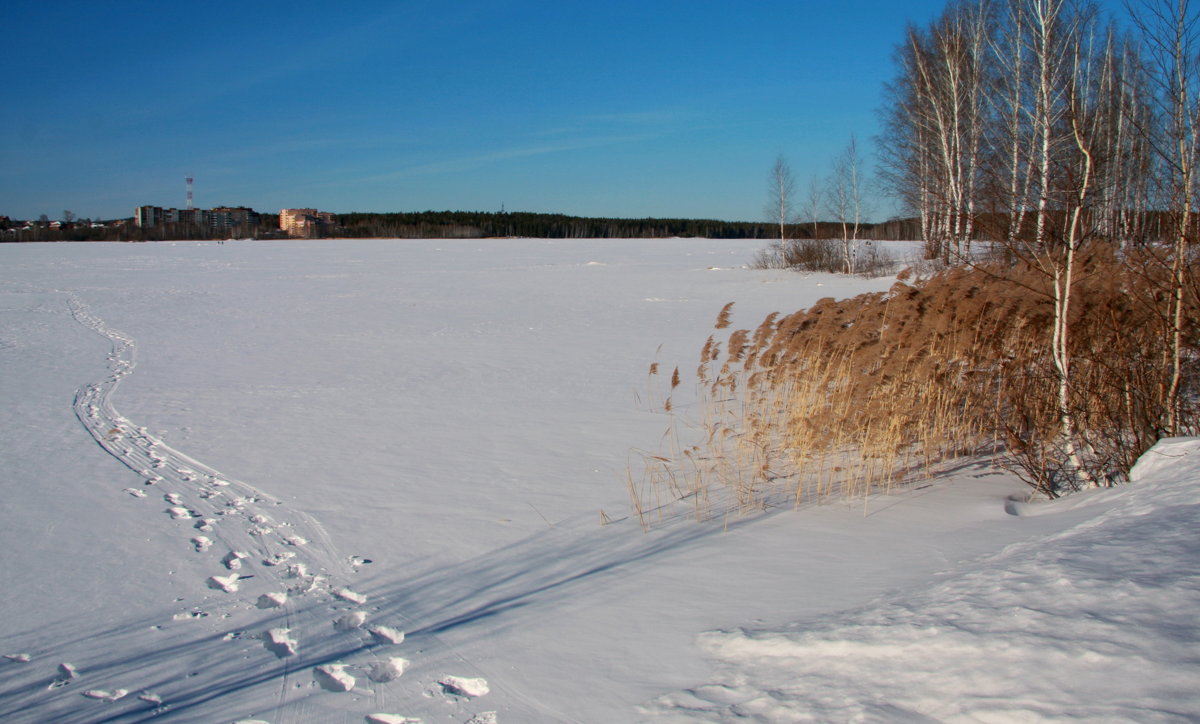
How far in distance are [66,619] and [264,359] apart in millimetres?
7737

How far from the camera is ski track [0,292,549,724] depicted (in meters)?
2.40

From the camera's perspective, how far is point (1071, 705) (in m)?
1.79

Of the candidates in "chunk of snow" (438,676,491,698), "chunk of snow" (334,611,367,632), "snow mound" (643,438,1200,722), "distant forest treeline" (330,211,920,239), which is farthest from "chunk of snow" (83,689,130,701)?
"distant forest treeline" (330,211,920,239)

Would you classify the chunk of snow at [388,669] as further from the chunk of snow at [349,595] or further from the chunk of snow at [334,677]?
the chunk of snow at [349,595]

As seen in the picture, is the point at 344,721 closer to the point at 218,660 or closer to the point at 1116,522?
the point at 218,660

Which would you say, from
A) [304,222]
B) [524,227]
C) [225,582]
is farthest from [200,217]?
[225,582]

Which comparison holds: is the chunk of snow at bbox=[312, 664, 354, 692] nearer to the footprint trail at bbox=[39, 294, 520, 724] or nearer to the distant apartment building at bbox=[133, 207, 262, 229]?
the footprint trail at bbox=[39, 294, 520, 724]

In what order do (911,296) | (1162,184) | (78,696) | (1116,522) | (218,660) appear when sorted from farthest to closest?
→ 1. (911,296)
2. (1162,184)
3. (1116,522)
4. (218,660)
5. (78,696)

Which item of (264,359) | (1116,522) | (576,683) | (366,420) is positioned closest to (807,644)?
(576,683)

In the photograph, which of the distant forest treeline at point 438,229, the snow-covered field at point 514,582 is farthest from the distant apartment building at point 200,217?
the snow-covered field at point 514,582

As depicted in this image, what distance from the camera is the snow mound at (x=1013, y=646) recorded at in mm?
1846

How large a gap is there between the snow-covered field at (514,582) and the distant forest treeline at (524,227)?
7597cm

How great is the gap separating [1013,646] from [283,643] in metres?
2.38

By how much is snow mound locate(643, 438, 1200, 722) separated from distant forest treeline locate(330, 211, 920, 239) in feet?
259
